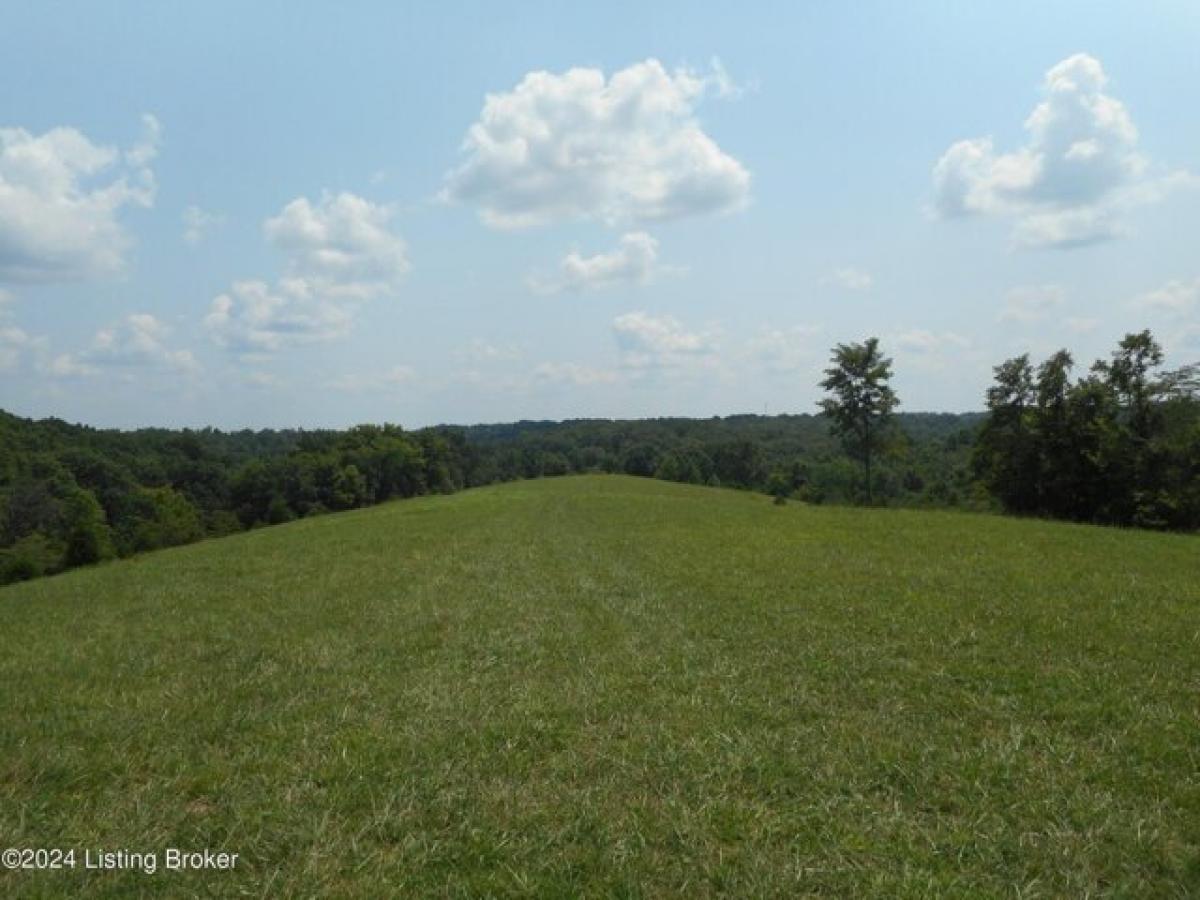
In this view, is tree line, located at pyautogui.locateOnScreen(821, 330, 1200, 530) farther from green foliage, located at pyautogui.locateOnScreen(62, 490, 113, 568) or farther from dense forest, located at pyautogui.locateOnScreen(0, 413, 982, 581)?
green foliage, located at pyautogui.locateOnScreen(62, 490, 113, 568)

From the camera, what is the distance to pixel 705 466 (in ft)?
470

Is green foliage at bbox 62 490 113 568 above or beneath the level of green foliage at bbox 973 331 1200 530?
beneath

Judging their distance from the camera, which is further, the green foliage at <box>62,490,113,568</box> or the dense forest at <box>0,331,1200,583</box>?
the green foliage at <box>62,490,113,568</box>

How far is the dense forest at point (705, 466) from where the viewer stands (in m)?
44.0

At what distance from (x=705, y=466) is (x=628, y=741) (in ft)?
452

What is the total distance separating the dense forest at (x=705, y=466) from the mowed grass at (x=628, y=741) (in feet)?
110

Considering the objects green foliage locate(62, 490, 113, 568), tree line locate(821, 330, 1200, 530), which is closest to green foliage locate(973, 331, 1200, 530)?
tree line locate(821, 330, 1200, 530)

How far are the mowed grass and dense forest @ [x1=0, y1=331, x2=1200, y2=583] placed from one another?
33603 millimetres

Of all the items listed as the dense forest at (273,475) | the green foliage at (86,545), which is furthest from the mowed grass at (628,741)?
the dense forest at (273,475)

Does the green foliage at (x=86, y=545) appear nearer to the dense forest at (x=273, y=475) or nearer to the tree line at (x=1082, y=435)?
the dense forest at (x=273, y=475)

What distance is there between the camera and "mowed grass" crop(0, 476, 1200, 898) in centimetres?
491

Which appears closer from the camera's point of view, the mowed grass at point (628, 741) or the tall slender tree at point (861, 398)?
the mowed grass at point (628, 741)

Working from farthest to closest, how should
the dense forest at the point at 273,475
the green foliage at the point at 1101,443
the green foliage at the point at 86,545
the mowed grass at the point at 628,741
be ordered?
the dense forest at the point at 273,475 < the green foliage at the point at 86,545 < the green foliage at the point at 1101,443 < the mowed grass at the point at 628,741

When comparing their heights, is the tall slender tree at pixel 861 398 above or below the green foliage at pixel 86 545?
above
